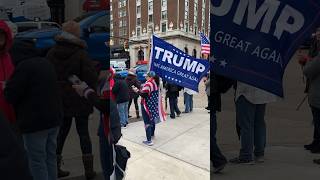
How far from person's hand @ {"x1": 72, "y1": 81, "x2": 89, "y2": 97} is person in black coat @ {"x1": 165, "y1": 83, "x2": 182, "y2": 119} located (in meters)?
1.12

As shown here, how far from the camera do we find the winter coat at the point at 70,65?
2.08m

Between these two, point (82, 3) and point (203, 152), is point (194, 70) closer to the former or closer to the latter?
point (203, 152)

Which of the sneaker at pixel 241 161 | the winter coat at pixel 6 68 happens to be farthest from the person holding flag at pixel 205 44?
the winter coat at pixel 6 68

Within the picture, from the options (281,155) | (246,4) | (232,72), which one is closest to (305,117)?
(281,155)

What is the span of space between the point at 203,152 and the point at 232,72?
1.01 meters

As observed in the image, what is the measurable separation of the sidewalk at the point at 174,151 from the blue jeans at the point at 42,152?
1.72 feet

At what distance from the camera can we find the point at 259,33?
2.10 metres

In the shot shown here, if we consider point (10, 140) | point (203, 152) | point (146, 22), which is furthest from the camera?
point (203, 152)

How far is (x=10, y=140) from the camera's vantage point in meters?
1.36

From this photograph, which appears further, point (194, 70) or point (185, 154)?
point (185, 154)

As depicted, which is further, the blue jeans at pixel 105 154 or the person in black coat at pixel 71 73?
the blue jeans at pixel 105 154

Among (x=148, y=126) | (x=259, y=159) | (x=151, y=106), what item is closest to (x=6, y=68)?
(x=259, y=159)

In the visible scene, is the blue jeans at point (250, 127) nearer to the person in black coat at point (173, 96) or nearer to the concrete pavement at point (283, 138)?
the concrete pavement at point (283, 138)

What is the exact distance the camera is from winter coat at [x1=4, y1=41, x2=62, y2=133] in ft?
6.66
